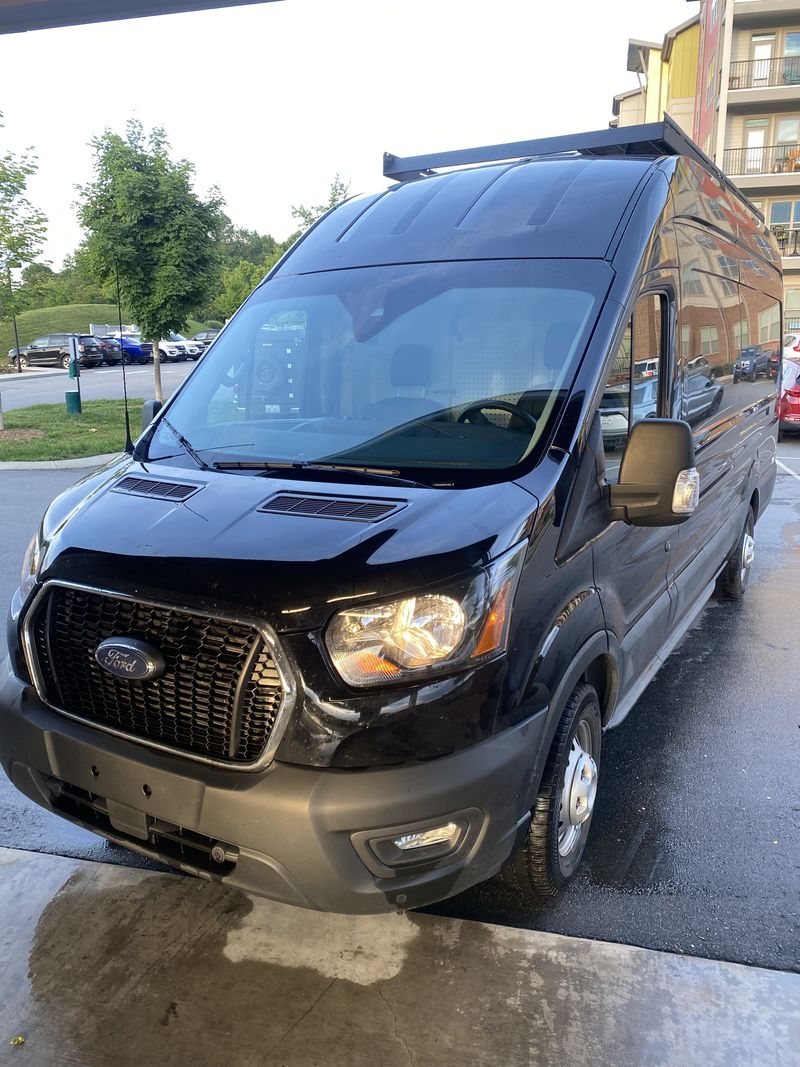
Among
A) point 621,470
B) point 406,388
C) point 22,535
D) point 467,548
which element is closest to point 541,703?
point 467,548

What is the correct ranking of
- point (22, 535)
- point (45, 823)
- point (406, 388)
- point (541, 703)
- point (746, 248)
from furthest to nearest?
point (22, 535) < point (746, 248) < point (45, 823) < point (406, 388) < point (541, 703)

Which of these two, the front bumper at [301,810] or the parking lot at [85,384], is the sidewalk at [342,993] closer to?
the front bumper at [301,810]

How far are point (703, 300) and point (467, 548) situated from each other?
2.47 metres

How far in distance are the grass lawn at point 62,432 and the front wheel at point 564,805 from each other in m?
12.2

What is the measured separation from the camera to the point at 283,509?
261 centimetres

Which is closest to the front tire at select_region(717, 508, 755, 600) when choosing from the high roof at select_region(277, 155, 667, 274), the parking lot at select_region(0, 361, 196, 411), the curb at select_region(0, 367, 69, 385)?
the high roof at select_region(277, 155, 667, 274)

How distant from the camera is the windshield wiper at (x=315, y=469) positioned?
2.80 m

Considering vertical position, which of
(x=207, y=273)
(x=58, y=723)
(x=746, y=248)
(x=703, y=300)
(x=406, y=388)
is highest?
(x=207, y=273)

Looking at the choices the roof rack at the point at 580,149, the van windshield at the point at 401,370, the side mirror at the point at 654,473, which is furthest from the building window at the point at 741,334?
the side mirror at the point at 654,473

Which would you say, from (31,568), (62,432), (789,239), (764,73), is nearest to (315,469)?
(31,568)

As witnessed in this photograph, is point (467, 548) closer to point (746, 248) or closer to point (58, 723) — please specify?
point (58, 723)

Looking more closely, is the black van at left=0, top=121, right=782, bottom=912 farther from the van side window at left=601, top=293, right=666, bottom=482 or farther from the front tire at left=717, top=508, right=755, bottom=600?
the front tire at left=717, top=508, right=755, bottom=600

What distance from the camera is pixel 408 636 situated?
2299 millimetres

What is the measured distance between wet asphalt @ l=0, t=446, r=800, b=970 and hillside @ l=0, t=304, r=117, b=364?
48288mm
